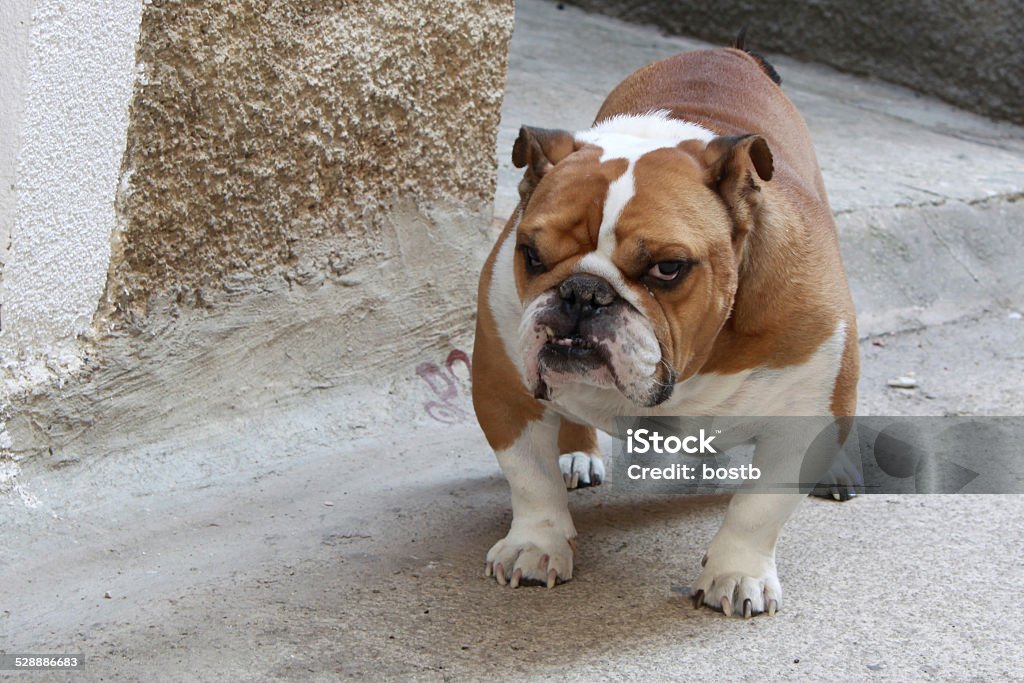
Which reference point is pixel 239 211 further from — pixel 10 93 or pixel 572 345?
pixel 572 345

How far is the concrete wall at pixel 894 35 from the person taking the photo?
7.02 meters

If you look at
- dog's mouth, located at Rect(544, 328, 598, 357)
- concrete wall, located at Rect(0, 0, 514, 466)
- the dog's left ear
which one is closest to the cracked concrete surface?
concrete wall, located at Rect(0, 0, 514, 466)

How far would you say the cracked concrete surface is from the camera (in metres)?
2.63

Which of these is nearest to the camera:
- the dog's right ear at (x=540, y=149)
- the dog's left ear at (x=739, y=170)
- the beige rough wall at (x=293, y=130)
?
the dog's left ear at (x=739, y=170)

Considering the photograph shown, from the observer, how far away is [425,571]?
3016 mm

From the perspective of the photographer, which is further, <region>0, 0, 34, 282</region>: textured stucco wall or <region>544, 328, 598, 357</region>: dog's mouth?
<region>0, 0, 34, 282</region>: textured stucco wall

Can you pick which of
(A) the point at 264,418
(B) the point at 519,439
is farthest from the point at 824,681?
(A) the point at 264,418

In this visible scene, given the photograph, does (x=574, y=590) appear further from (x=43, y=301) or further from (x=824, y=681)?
(x=43, y=301)

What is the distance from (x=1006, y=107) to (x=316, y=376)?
16.1ft

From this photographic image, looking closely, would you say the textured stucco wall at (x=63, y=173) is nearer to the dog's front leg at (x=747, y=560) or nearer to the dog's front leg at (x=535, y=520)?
the dog's front leg at (x=535, y=520)

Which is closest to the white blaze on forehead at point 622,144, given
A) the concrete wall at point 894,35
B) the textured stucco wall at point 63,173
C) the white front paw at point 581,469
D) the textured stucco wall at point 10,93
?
the white front paw at point 581,469

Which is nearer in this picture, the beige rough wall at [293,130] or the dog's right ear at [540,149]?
the dog's right ear at [540,149]

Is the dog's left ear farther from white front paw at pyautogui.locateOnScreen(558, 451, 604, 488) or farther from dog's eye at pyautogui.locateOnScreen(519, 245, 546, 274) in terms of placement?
white front paw at pyautogui.locateOnScreen(558, 451, 604, 488)

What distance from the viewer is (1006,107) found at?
7.08m
